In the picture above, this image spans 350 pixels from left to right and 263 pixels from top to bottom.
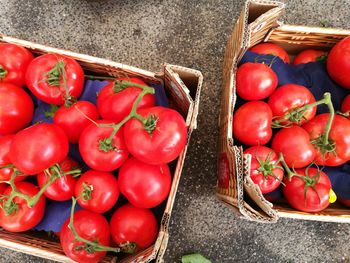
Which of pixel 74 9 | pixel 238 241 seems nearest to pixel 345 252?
pixel 238 241

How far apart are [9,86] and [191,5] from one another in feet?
2.10

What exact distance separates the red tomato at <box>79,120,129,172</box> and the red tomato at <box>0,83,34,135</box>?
20 centimetres

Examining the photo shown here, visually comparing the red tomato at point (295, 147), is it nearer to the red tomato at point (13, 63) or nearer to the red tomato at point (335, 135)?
the red tomato at point (335, 135)

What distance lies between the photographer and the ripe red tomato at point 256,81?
0.82 metres

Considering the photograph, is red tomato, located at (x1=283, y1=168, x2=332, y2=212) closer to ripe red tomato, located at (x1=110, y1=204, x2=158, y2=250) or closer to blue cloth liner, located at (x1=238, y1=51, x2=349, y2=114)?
blue cloth liner, located at (x1=238, y1=51, x2=349, y2=114)

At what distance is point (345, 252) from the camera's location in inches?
42.0

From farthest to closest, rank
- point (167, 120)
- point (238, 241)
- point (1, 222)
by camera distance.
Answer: point (238, 241) → point (1, 222) → point (167, 120)

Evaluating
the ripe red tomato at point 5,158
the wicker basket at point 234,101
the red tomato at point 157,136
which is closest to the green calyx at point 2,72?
the ripe red tomato at point 5,158

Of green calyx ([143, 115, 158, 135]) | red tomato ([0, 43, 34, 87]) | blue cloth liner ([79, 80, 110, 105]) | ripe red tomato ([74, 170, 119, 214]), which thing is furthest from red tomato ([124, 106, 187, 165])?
red tomato ([0, 43, 34, 87])

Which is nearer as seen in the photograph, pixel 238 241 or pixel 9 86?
pixel 9 86

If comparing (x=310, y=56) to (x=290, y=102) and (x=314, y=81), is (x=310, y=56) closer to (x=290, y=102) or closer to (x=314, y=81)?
(x=314, y=81)

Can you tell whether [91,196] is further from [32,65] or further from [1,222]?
[32,65]

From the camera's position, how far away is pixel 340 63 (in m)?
0.87

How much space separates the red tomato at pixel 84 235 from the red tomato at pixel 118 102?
22cm
